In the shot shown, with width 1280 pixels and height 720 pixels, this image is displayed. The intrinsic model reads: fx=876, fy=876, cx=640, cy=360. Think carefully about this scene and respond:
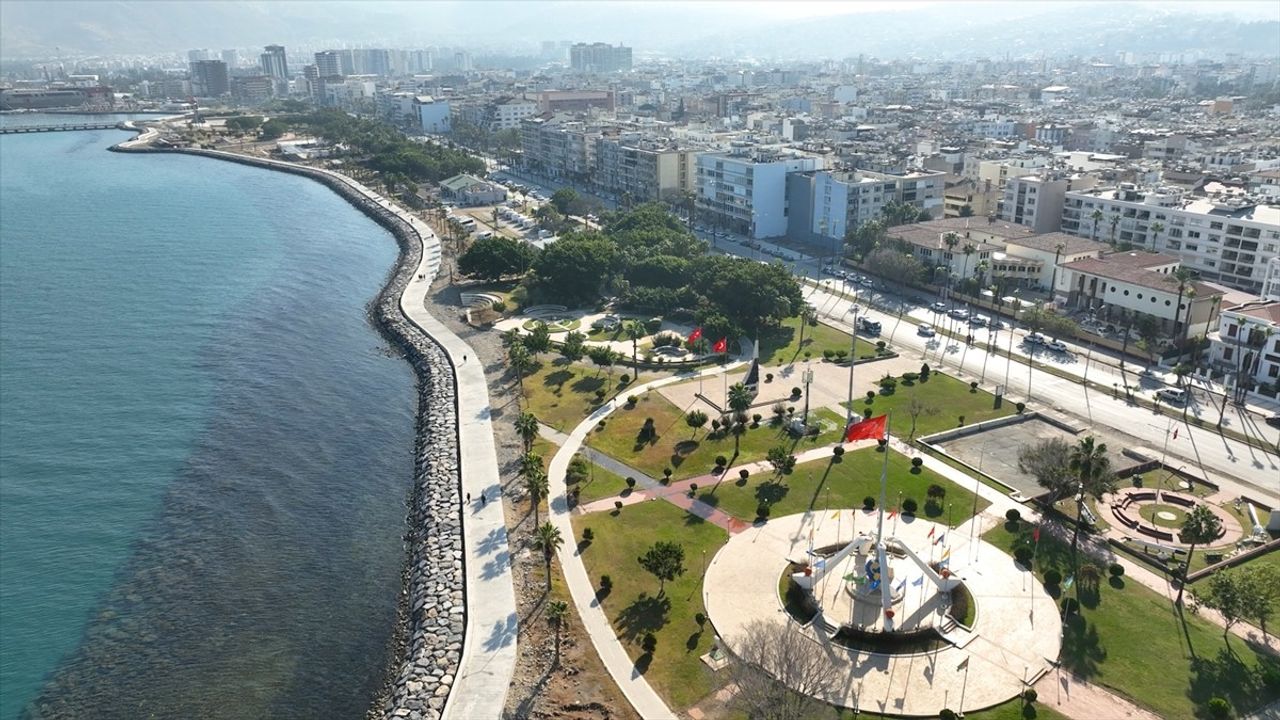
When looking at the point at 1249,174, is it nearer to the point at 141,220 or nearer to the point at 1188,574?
the point at 1188,574

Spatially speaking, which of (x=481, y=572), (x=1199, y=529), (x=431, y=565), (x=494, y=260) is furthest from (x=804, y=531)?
(x=494, y=260)

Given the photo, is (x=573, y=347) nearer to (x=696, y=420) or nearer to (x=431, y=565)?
(x=696, y=420)

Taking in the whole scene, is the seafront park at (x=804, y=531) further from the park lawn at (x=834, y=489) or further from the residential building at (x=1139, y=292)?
the residential building at (x=1139, y=292)

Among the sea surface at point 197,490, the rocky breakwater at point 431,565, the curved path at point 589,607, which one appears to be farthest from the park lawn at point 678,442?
the sea surface at point 197,490

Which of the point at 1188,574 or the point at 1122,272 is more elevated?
the point at 1122,272

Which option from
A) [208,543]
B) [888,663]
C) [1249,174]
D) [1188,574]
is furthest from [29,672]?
[1249,174]
